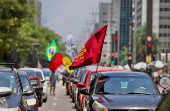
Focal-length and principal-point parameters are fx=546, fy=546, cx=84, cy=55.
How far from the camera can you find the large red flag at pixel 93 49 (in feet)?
51.2

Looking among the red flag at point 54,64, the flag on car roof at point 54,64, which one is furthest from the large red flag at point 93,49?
the red flag at point 54,64

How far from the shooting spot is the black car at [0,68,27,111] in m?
8.33

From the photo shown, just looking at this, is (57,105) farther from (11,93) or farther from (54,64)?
(11,93)

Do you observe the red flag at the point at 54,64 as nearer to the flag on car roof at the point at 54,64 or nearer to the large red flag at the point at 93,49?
the flag on car roof at the point at 54,64

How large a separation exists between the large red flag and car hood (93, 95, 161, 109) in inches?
174

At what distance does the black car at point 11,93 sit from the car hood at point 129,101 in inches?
64.8

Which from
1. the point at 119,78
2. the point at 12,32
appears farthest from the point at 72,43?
the point at 119,78

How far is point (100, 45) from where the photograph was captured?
51.2 ft

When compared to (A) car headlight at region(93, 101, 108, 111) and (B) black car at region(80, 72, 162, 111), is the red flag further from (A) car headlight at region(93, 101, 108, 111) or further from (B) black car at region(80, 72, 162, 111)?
(A) car headlight at region(93, 101, 108, 111)

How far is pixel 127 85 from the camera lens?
38.9ft

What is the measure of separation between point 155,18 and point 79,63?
14550 cm

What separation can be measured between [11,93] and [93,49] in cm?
752

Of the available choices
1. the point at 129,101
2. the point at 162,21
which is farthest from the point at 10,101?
the point at 162,21

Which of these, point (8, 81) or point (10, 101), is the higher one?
point (8, 81)
